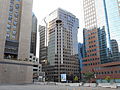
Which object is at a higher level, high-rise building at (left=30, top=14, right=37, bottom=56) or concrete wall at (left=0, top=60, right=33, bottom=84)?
high-rise building at (left=30, top=14, right=37, bottom=56)

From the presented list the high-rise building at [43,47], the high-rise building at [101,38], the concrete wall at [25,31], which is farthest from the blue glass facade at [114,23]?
the high-rise building at [43,47]

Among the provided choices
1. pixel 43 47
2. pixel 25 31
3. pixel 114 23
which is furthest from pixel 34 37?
pixel 114 23

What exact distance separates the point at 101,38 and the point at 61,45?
53.9 meters

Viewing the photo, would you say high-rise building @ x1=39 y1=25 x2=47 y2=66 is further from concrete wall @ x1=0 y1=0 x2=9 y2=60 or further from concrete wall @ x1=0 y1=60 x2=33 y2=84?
concrete wall @ x1=0 y1=0 x2=9 y2=60

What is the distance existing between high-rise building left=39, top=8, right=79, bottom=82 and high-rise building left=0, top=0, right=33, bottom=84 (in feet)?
224

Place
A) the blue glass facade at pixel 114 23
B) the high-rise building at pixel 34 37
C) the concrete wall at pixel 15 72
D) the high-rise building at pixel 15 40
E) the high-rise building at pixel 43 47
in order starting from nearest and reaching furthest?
the concrete wall at pixel 15 72
the high-rise building at pixel 15 40
the blue glass facade at pixel 114 23
the high-rise building at pixel 43 47
the high-rise building at pixel 34 37

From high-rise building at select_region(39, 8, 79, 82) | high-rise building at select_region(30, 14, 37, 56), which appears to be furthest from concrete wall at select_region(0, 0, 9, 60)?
high-rise building at select_region(30, 14, 37, 56)

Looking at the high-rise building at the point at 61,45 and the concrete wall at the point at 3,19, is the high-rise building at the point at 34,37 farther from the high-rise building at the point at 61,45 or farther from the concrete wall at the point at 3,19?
the concrete wall at the point at 3,19

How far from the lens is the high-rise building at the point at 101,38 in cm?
8556

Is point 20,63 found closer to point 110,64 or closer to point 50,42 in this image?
point 110,64

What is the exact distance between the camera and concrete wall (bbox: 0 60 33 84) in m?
57.8

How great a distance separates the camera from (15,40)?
6888 cm

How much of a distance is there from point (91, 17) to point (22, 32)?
57.7m

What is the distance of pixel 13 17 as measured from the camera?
2805 inches
